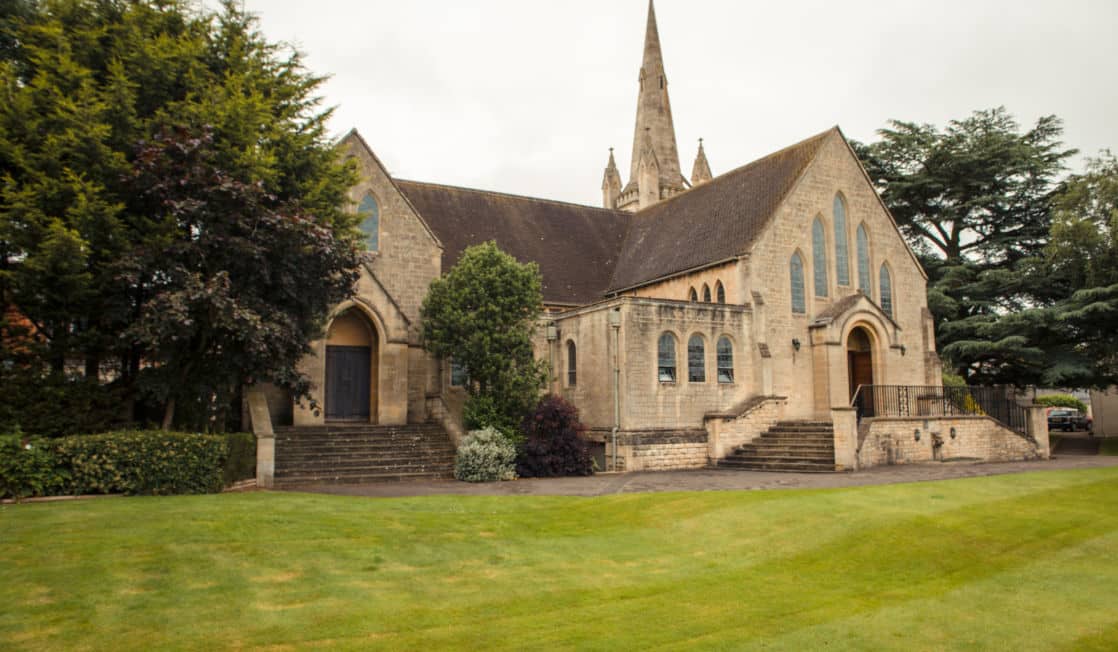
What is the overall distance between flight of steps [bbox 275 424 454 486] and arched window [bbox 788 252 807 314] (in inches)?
566

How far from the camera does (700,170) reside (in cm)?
5506

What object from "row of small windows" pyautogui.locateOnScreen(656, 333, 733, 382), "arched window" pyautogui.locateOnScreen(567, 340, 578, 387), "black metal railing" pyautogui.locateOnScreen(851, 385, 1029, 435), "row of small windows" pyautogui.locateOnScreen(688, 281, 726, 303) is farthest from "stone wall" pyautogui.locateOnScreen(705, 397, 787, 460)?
"arched window" pyautogui.locateOnScreen(567, 340, 578, 387)

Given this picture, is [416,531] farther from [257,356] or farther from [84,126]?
[84,126]

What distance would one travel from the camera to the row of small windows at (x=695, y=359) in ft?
85.8

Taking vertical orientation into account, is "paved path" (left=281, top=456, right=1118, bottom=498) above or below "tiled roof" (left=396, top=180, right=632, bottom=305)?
below

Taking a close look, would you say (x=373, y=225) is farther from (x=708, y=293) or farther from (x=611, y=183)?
(x=611, y=183)

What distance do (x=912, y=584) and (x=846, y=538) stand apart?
76.3 inches

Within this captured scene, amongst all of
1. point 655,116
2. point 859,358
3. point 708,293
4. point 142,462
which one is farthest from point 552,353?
point 655,116

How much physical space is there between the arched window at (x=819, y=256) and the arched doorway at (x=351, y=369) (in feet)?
56.5

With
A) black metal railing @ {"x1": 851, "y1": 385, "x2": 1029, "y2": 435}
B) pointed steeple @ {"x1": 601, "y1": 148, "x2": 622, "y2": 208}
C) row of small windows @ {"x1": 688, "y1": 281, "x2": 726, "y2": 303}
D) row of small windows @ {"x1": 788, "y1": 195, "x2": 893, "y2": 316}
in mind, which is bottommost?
black metal railing @ {"x1": 851, "y1": 385, "x2": 1029, "y2": 435}

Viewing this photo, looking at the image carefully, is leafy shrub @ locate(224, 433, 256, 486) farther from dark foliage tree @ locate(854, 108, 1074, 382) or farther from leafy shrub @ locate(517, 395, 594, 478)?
dark foliage tree @ locate(854, 108, 1074, 382)

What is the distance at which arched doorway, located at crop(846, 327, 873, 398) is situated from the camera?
30516 millimetres

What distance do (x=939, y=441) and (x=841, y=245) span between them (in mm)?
9237

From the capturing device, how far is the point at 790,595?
28.8 ft
